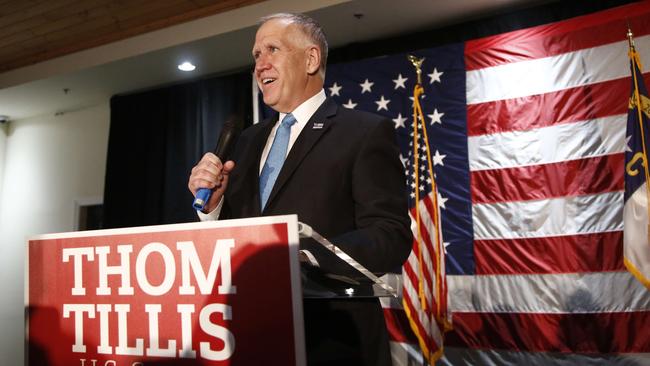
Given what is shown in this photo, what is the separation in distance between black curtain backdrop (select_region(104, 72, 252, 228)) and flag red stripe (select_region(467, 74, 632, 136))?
2.02 metres

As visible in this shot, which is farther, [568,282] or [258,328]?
[568,282]

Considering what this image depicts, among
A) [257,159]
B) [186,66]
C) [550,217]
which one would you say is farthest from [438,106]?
[257,159]

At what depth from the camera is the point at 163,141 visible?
16.3 ft

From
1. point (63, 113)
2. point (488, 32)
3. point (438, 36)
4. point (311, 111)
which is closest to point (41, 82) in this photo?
point (63, 113)

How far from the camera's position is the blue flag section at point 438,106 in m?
3.37

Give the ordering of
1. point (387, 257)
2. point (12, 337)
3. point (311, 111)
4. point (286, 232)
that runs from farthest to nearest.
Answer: point (12, 337)
point (311, 111)
point (387, 257)
point (286, 232)

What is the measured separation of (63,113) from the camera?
19.0 ft

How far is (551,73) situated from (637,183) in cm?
89

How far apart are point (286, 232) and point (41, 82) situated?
5042 millimetres

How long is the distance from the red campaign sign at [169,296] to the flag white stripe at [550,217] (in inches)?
114

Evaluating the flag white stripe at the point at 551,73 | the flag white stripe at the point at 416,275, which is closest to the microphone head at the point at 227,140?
the flag white stripe at the point at 416,275

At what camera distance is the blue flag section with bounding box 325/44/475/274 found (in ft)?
11.1

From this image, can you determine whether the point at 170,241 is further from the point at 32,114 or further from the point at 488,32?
the point at 32,114

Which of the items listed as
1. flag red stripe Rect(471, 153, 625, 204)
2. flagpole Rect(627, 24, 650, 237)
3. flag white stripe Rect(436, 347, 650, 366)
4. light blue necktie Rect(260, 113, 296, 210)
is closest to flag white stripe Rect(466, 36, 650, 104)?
flagpole Rect(627, 24, 650, 237)
